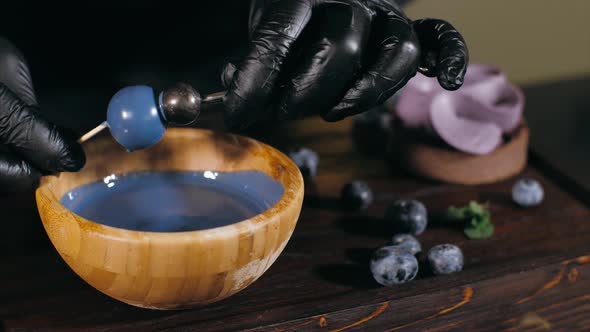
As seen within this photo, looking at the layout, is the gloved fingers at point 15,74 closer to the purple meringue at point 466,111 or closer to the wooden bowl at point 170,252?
the wooden bowl at point 170,252

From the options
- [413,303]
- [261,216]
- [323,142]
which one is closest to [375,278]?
[413,303]

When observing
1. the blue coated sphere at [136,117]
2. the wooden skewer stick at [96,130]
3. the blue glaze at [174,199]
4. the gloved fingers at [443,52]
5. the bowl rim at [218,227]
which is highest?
the gloved fingers at [443,52]

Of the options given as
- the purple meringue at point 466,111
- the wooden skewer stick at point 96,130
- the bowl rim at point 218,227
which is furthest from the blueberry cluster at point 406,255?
the wooden skewer stick at point 96,130

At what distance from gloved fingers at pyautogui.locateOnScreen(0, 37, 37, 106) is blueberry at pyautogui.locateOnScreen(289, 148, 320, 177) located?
415 mm

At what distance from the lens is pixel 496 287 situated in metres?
0.82

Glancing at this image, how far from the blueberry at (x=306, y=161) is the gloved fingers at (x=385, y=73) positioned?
0.90ft

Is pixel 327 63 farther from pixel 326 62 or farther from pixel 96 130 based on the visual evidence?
pixel 96 130

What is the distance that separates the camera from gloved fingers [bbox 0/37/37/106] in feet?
2.98

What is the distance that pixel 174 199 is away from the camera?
0.85 m

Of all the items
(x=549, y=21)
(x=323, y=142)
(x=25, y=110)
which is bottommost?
(x=549, y=21)

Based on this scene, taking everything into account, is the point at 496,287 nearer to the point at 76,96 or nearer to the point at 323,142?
the point at 323,142

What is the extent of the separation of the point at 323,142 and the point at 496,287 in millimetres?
502

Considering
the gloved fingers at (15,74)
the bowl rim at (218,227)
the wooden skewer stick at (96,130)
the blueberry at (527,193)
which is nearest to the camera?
the bowl rim at (218,227)

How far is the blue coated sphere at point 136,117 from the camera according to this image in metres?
0.74
